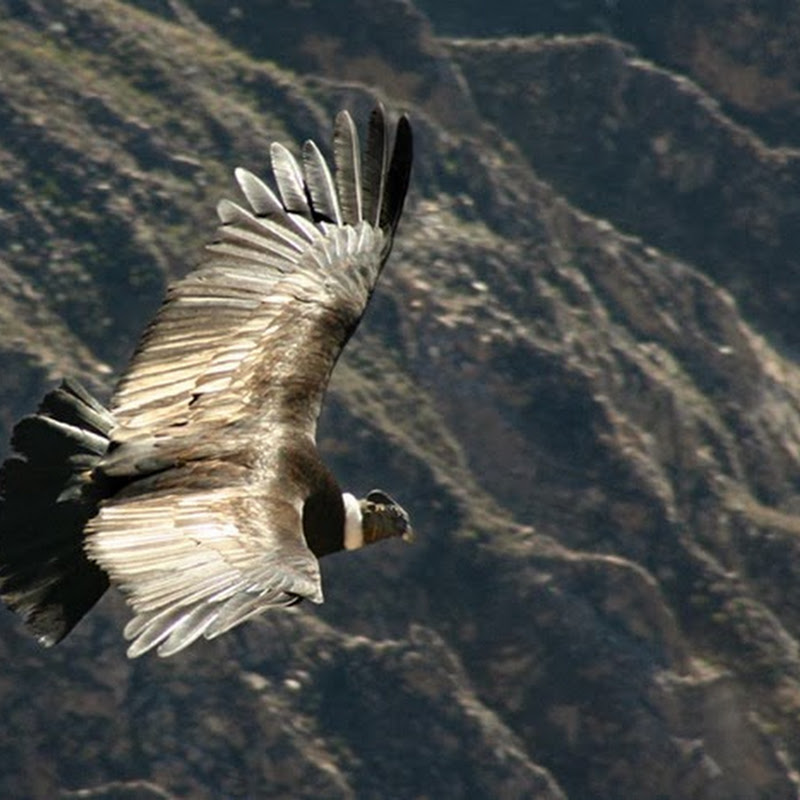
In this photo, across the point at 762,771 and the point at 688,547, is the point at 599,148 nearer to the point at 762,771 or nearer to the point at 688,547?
the point at 688,547

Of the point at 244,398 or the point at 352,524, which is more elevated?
the point at 244,398

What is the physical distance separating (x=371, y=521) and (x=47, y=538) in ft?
5.63

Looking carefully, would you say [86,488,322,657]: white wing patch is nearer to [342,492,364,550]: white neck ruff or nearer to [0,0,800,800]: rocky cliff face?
[342,492,364,550]: white neck ruff

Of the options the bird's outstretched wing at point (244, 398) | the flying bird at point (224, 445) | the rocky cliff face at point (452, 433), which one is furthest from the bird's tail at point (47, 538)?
the rocky cliff face at point (452, 433)

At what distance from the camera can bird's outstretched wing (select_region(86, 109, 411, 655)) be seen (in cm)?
1085

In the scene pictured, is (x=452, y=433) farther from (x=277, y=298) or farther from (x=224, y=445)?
(x=224, y=445)

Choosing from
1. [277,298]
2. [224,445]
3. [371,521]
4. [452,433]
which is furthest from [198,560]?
[452,433]

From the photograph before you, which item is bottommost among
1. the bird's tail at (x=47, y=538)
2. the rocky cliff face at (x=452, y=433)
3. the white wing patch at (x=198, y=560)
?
the rocky cliff face at (x=452, y=433)

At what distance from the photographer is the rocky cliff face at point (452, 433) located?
30.0 metres

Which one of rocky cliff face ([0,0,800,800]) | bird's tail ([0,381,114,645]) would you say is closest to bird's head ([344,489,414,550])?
bird's tail ([0,381,114,645])

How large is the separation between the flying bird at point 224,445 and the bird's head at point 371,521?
1 cm

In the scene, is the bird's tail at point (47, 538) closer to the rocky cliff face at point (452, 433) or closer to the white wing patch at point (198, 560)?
the white wing patch at point (198, 560)

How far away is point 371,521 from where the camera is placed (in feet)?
43.9

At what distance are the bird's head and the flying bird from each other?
1cm
